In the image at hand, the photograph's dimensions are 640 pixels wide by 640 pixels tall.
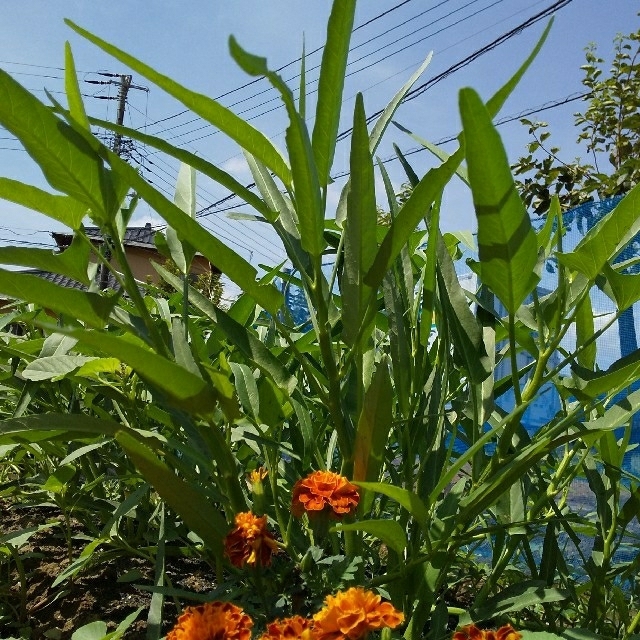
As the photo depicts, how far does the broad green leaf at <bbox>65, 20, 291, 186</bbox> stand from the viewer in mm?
469

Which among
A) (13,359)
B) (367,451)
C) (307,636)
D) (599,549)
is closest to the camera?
(307,636)

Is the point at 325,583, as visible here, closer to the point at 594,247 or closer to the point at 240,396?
the point at 240,396

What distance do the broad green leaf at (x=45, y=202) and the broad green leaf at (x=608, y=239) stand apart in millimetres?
395

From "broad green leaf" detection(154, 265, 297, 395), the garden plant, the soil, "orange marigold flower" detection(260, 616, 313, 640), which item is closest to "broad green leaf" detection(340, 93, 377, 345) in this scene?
the garden plant

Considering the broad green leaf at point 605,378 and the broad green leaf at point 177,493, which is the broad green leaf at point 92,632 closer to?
the broad green leaf at point 177,493

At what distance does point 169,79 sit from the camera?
465mm

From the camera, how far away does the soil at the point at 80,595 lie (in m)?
0.96

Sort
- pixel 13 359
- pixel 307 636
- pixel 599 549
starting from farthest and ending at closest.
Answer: pixel 13 359 < pixel 599 549 < pixel 307 636

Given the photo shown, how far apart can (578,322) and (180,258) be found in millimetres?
419

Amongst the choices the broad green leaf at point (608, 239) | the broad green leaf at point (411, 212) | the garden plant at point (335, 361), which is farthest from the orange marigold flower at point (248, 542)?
the broad green leaf at point (608, 239)

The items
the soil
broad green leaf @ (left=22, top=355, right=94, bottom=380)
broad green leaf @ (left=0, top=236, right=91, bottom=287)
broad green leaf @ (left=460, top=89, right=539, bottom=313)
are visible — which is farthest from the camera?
the soil

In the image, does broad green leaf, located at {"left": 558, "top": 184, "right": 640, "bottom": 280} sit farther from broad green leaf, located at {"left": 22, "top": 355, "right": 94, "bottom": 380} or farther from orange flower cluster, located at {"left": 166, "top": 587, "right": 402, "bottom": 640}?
broad green leaf, located at {"left": 22, "top": 355, "right": 94, "bottom": 380}

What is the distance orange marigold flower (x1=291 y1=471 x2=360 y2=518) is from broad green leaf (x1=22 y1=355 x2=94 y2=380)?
0.26 metres

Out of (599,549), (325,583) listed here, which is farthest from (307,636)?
(599,549)
